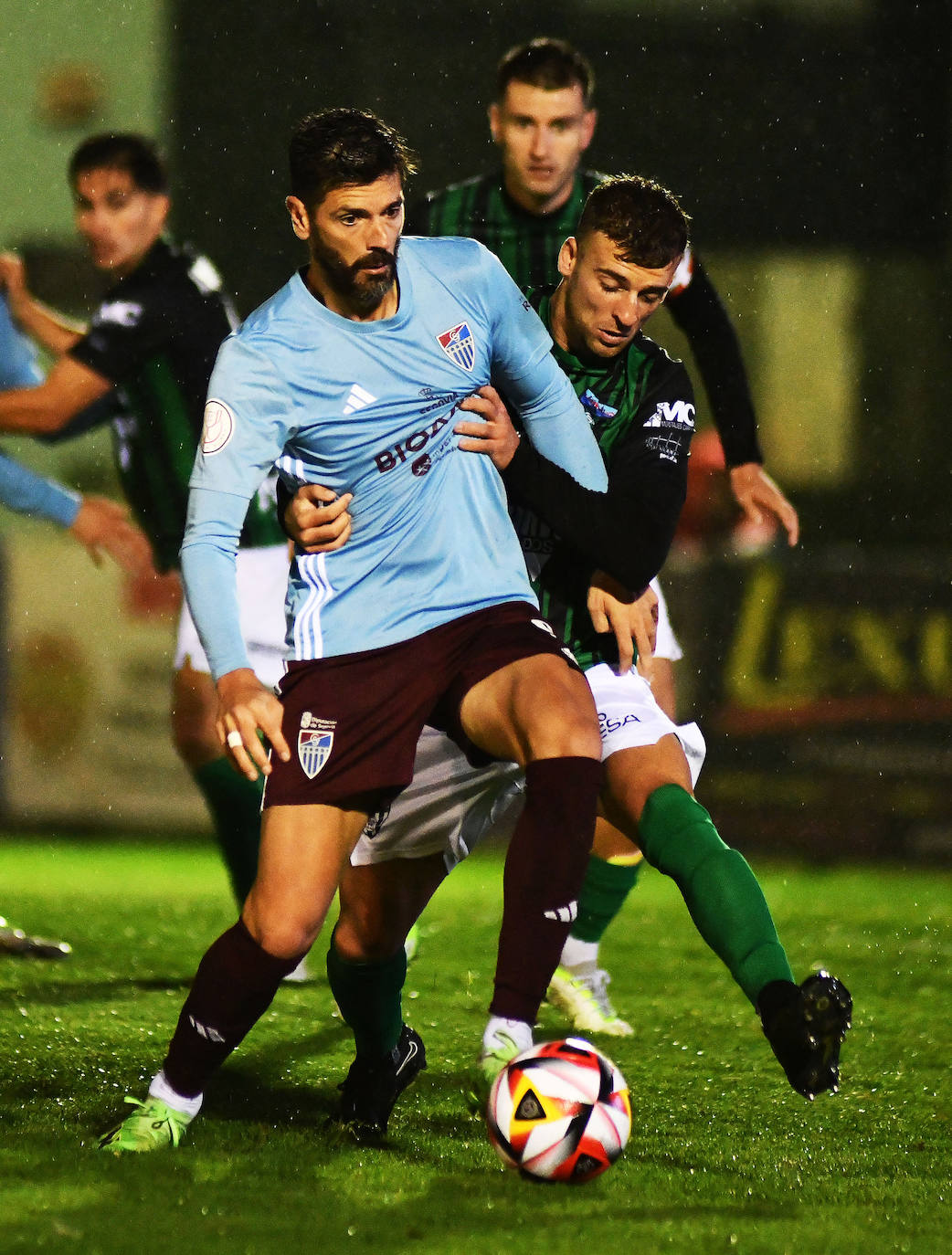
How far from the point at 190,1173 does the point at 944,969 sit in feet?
11.1

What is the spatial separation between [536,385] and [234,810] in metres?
2.18

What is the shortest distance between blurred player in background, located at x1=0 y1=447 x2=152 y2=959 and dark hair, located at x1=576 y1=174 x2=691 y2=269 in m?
2.40

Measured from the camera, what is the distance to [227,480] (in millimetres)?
3150

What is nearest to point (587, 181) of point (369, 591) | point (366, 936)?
point (369, 591)

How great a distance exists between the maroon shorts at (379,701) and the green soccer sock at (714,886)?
1.22 feet

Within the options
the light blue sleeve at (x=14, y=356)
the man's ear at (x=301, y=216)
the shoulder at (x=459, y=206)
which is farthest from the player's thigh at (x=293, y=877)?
the light blue sleeve at (x=14, y=356)

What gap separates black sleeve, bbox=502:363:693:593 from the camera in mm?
3488

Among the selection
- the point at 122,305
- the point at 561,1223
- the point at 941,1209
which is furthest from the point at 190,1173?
the point at 122,305

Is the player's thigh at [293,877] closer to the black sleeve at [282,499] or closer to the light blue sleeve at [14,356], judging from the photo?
the black sleeve at [282,499]

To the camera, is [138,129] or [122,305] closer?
[122,305]

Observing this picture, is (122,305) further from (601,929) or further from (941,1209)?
(941,1209)

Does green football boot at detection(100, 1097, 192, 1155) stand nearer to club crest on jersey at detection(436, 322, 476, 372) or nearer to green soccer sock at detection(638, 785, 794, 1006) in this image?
green soccer sock at detection(638, 785, 794, 1006)

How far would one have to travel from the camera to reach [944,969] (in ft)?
19.1

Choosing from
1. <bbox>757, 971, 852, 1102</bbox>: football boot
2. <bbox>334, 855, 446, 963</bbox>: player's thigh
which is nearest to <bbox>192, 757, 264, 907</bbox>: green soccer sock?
<bbox>334, 855, 446, 963</bbox>: player's thigh
